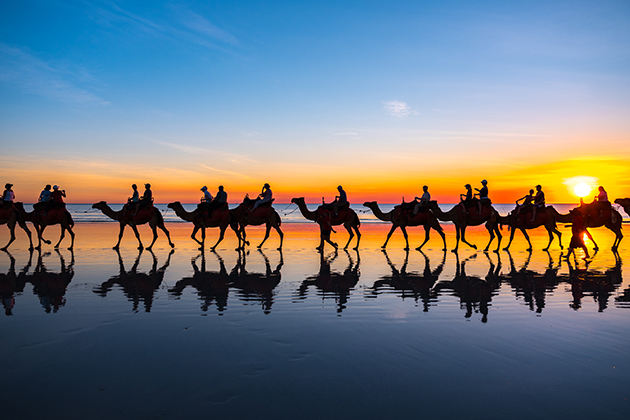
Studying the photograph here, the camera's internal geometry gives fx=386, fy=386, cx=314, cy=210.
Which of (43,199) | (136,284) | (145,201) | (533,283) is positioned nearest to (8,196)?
(43,199)

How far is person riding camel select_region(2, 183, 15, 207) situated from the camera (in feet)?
55.4

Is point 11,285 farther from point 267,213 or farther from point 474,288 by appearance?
point 474,288

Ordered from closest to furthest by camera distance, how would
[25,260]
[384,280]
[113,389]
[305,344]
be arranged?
[113,389]
[305,344]
[384,280]
[25,260]

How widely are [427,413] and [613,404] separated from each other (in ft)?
6.25

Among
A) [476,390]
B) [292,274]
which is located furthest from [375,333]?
[292,274]

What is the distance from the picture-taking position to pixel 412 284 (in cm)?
961

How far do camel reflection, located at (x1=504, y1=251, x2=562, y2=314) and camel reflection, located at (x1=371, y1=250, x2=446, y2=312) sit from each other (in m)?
1.84

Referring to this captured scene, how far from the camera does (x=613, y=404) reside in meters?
3.79

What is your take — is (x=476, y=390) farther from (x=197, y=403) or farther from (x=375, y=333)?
(x=197, y=403)

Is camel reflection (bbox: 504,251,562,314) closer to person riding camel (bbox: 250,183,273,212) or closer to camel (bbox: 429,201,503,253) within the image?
camel (bbox: 429,201,503,253)

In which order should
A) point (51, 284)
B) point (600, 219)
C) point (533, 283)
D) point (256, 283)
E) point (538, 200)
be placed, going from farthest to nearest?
point (538, 200) → point (600, 219) → point (533, 283) → point (256, 283) → point (51, 284)

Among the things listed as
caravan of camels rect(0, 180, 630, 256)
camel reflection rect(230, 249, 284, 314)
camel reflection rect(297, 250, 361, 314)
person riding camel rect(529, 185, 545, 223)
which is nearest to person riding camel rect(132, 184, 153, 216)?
caravan of camels rect(0, 180, 630, 256)

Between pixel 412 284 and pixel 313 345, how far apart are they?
16.3 feet

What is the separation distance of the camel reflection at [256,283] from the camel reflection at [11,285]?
13.9 ft
